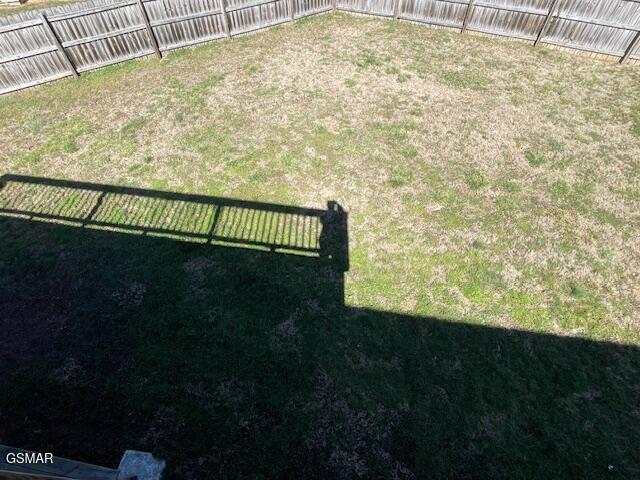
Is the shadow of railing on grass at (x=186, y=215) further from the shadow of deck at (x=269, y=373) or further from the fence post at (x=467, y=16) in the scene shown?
the fence post at (x=467, y=16)

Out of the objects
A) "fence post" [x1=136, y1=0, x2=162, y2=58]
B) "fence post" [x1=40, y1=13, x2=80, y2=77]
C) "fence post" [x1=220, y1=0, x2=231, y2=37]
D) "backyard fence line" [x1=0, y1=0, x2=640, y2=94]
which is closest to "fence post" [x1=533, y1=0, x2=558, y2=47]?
"backyard fence line" [x1=0, y1=0, x2=640, y2=94]

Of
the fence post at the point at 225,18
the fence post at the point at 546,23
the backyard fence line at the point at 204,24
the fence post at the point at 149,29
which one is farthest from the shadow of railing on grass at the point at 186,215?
the fence post at the point at 546,23

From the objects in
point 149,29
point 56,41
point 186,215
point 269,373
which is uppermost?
point 56,41

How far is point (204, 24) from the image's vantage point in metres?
12.6

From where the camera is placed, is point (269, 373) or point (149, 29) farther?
point (149, 29)

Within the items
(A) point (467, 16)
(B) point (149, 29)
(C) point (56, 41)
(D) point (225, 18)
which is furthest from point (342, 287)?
(A) point (467, 16)

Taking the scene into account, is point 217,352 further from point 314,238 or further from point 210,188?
point 210,188

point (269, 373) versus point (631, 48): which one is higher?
point (631, 48)

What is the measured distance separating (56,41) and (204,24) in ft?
14.7

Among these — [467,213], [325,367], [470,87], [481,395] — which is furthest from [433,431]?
[470,87]

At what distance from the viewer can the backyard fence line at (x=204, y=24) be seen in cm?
1037

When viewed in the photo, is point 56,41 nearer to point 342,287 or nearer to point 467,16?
point 342,287

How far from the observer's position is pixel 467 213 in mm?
7965

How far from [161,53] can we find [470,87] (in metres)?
10.2
